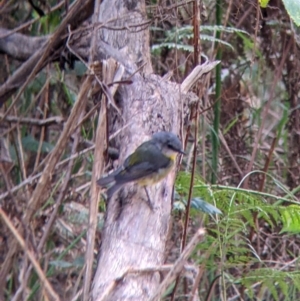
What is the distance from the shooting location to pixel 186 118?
9.95 ft

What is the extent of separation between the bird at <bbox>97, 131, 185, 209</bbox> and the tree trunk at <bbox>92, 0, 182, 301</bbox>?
0.04 metres

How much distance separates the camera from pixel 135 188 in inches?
103

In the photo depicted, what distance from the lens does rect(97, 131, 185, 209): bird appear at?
266 cm

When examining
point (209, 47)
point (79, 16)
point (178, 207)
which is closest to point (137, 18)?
point (79, 16)

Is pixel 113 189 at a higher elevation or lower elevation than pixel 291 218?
higher

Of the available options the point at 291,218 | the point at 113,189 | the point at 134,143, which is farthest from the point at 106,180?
the point at 291,218

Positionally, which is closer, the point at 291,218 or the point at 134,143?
the point at 134,143

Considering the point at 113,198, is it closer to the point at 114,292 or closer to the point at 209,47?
the point at 114,292

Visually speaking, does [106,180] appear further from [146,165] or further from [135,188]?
[146,165]

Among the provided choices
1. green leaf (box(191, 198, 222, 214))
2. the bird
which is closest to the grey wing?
the bird

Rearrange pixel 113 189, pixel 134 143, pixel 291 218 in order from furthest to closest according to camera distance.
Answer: pixel 291 218 < pixel 134 143 < pixel 113 189

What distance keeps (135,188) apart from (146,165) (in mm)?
211

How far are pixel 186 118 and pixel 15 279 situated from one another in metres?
1.56

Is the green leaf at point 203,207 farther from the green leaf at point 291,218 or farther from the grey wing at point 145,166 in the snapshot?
the green leaf at point 291,218
